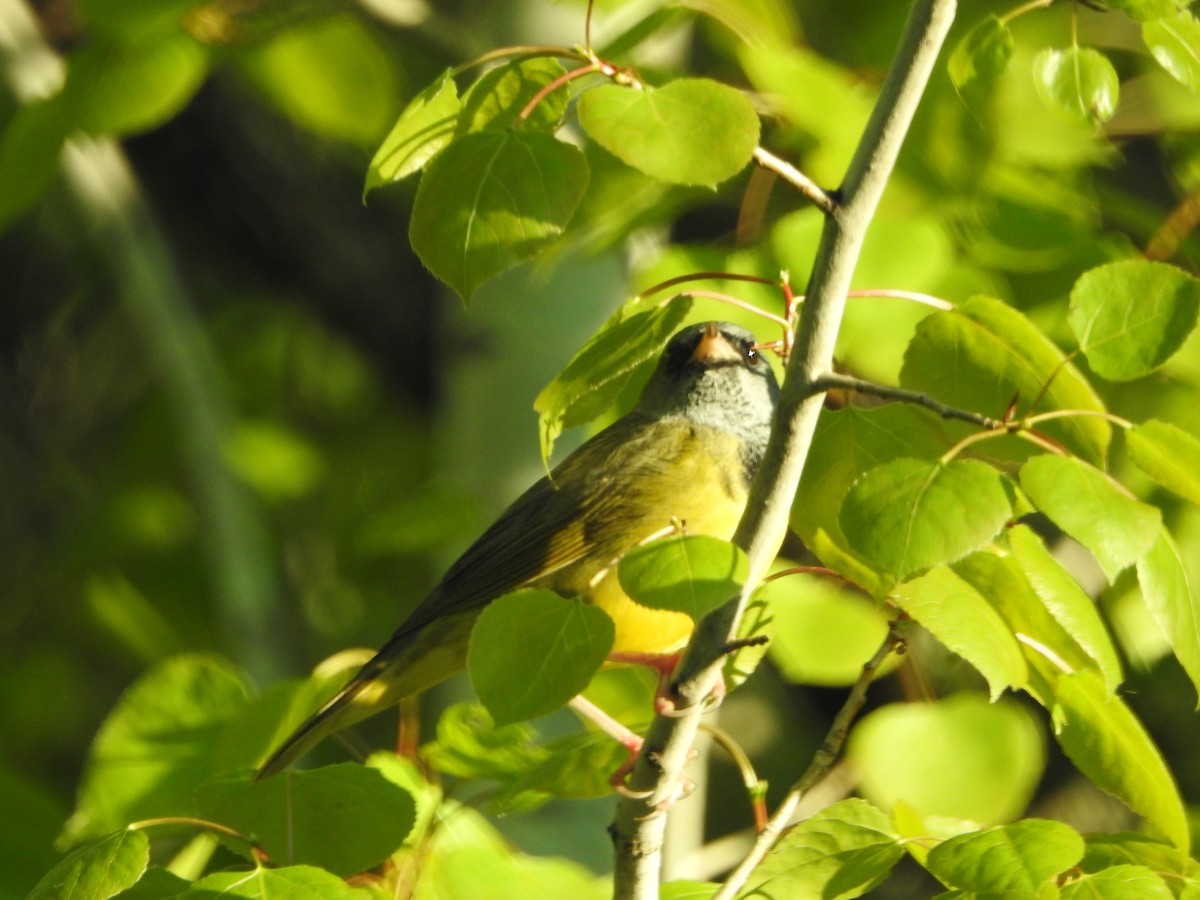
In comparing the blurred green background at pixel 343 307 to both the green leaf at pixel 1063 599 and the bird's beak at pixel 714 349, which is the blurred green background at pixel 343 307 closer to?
the bird's beak at pixel 714 349

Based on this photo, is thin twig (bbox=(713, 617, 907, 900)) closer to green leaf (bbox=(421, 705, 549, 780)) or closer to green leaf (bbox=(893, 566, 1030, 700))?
green leaf (bbox=(893, 566, 1030, 700))

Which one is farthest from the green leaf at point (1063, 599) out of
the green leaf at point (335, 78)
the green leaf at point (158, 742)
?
the green leaf at point (335, 78)

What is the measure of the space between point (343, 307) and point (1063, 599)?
5.30m

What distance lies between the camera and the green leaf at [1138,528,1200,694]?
5.12 feet

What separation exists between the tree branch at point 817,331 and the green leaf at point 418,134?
48 centimetres

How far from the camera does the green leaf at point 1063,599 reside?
5.64ft

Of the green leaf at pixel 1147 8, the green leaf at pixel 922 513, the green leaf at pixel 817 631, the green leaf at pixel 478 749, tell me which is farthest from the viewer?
the green leaf at pixel 817 631

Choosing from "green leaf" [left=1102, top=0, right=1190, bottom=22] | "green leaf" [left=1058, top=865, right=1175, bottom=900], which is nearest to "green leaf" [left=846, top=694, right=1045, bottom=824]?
"green leaf" [left=1058, top=865, right=1175, bottom=900]

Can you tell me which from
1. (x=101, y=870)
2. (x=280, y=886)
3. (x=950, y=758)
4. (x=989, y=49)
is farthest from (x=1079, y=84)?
(x=101, y=870)

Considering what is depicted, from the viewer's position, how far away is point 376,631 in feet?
17.9

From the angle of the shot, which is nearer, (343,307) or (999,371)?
(999,371)

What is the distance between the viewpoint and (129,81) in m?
3.05

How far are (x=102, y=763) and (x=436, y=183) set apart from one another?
1134 mm

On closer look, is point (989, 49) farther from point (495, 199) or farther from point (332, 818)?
point (332, 818)
